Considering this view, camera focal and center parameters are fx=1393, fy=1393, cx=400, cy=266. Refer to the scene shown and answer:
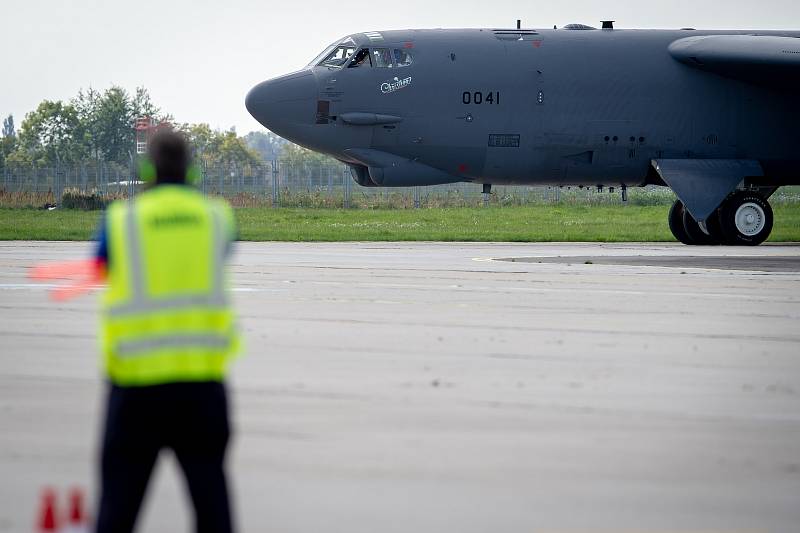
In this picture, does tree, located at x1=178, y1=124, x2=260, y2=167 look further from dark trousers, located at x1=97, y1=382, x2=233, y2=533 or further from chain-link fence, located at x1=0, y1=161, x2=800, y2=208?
dark trousers, located at x1=97, y1=382, x2=233, y2=533

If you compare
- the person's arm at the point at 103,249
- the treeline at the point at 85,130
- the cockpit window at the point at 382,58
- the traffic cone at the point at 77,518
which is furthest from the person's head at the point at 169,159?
the treeline at the point at 85,130

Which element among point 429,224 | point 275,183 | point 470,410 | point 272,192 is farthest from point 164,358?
point 272,192

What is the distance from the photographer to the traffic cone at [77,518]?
5.51 meters

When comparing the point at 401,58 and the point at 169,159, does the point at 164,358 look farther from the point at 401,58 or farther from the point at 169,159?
the point at 401,58

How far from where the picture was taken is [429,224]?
39.5 metres

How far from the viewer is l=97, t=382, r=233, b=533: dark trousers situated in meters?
5.48

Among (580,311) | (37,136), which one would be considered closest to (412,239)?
(580,311)

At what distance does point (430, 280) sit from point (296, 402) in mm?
10271

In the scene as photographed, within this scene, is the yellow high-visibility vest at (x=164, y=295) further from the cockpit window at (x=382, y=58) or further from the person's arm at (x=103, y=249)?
the cockpit window at (x=382, y=58)

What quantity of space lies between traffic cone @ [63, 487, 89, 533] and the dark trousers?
0.11 metres

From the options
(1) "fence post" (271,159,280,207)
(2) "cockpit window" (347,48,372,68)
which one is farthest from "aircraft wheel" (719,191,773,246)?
(1) "fence post" (271,159,280,207)

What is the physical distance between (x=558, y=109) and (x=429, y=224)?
38.3 ft

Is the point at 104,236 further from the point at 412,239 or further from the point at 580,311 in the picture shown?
the point at 412,239

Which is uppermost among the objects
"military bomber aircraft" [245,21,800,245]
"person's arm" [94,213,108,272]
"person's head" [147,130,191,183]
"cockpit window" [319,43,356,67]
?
"cockpit window" [319,43,356,67]
